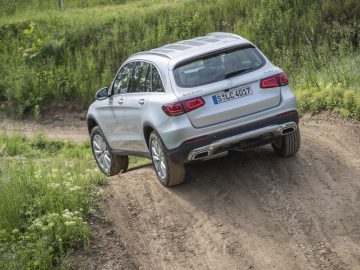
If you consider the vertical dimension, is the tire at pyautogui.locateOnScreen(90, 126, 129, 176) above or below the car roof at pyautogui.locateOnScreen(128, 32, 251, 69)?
below

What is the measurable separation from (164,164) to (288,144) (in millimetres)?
1805

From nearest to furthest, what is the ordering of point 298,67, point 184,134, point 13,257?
1. point 13,257
2. point 184,134
3. point 298,67

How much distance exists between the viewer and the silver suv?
8.67m

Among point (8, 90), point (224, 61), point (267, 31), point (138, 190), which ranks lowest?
point (8, 90)

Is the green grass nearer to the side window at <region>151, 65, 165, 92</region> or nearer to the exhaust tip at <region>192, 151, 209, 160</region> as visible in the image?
the side window at <region>151, 65, 165, 92</region>

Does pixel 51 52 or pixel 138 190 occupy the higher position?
pixel 138 190

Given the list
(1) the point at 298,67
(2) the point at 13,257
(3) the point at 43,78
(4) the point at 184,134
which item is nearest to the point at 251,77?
(4) the point at 184,134

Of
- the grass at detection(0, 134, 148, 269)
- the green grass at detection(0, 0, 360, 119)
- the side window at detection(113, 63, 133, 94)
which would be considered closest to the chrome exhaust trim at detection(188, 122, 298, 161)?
the grass at detection(0, 134, 148, 269)

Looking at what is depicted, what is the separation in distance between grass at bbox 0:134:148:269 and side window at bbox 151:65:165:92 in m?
1.53

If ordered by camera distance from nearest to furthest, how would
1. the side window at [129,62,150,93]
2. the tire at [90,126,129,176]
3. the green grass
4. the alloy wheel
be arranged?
the side window at [129,62,150,93] → the tire at [90,126,129,176] → the alloy wheel → the green grass

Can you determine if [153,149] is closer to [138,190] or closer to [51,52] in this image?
[138,190]

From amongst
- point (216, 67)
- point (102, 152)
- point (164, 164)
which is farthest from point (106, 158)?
point (216, 67)

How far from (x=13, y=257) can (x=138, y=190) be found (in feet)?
7.86

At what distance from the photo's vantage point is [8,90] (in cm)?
2011
